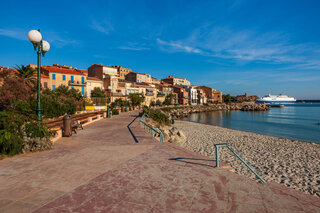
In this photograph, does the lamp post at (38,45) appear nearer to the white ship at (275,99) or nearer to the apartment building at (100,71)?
the apartment building at (100,71)

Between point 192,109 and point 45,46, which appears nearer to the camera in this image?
point 45,46

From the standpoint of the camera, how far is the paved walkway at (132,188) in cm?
316

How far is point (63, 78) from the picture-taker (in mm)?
37062

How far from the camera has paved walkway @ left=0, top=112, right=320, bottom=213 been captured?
316cm

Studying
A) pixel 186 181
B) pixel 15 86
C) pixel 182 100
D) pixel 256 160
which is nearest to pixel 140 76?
pixel 182 100

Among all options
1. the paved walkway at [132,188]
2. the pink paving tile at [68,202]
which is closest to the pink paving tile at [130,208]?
the paved walkway at [132,188]

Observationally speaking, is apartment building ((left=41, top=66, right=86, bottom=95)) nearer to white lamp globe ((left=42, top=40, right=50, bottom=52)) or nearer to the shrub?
the shrub

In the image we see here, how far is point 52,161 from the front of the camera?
5.35 metres

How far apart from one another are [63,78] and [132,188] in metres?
39.9

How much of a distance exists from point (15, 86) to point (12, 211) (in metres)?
20.0

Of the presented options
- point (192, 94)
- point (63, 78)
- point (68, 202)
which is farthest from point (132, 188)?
point (192, 94)

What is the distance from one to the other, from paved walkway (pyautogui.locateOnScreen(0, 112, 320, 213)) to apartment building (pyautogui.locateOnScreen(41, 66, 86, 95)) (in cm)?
3535

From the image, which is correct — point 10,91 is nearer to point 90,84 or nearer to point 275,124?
point 90,84

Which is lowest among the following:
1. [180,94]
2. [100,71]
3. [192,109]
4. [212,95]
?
[192,109]
